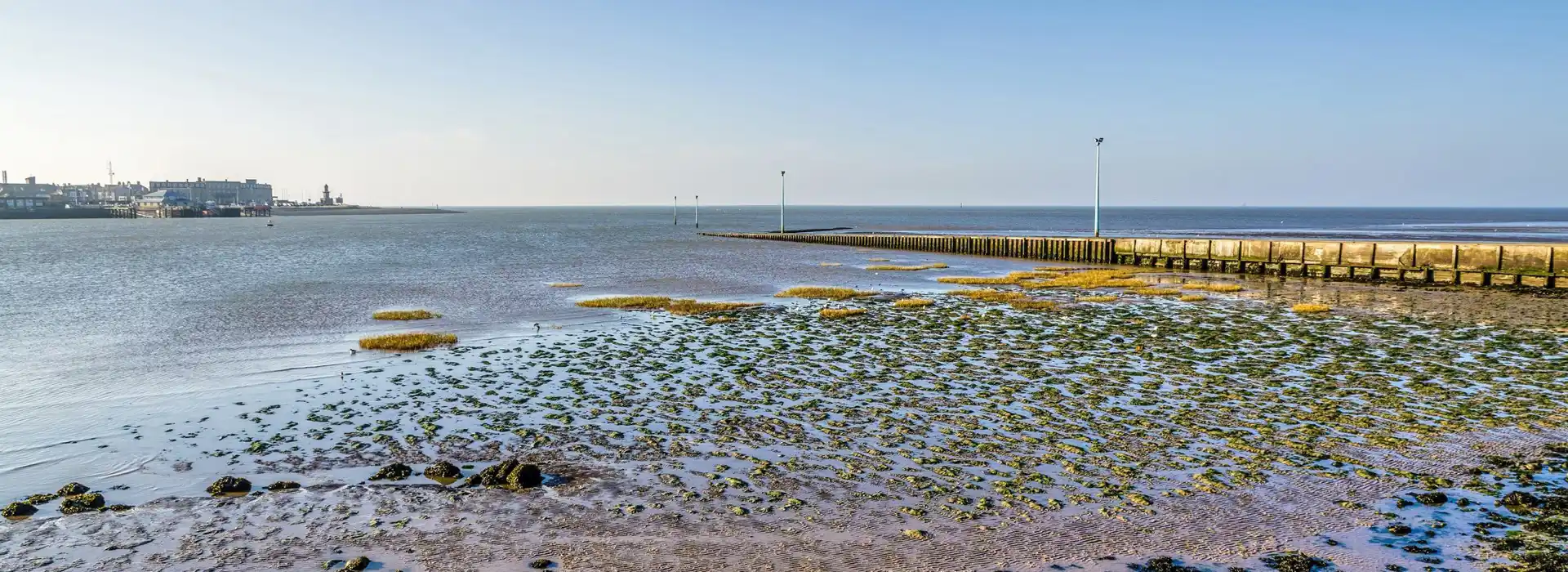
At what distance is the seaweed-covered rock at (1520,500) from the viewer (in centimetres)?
1195

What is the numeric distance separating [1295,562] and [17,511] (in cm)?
1610

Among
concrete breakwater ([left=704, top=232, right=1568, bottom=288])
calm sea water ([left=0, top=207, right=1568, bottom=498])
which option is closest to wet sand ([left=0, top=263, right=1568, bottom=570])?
calm sea water ([left=0, top=207, right=1568, bottom=498])

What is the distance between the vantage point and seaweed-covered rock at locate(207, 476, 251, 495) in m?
13.3

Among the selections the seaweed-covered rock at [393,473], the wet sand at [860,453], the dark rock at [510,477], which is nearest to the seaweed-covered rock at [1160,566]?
the wet sand at [860,453]

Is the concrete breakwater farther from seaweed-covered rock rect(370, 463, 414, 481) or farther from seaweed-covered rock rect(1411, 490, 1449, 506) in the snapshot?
seaweed-covered rock rect(370, 463, 414, 481)

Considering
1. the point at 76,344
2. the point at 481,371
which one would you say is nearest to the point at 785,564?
the point at 481,371

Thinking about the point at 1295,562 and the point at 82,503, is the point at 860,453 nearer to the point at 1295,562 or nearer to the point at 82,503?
the point at 1295,562

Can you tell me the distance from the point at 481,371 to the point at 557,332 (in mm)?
7480

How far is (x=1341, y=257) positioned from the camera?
51.9 metres

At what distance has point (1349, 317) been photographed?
33125 mm

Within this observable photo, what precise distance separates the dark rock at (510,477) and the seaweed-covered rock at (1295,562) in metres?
9.71

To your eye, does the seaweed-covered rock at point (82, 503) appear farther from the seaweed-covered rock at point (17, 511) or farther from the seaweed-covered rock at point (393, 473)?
the seaweed-covered rock at point (393, 473)

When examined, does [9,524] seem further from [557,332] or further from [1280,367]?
[1280,367]

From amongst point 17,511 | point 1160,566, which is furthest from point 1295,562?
point 17,511
